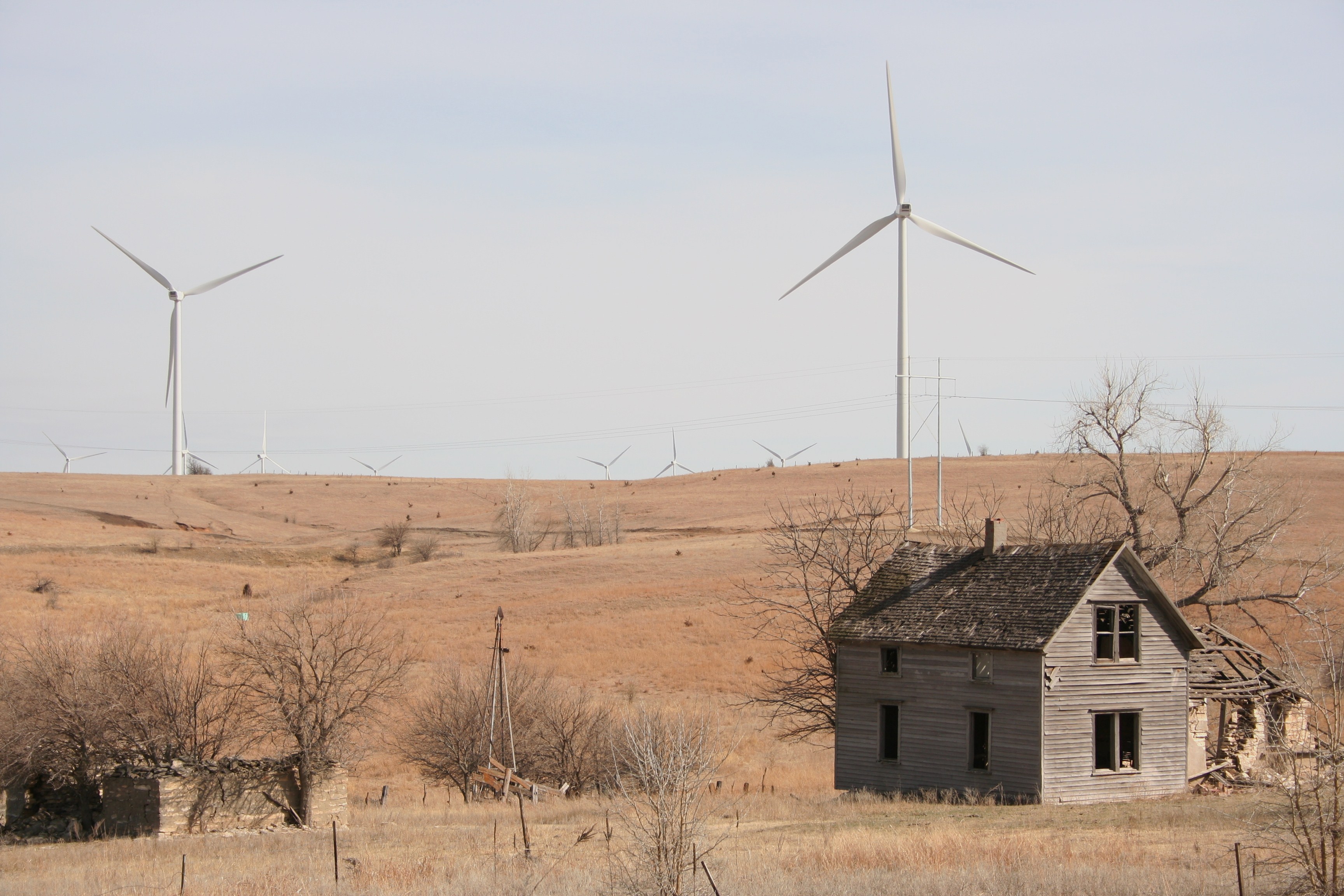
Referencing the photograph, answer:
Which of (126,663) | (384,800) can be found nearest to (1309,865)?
(384,800)

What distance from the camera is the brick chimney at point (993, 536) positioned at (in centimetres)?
3114

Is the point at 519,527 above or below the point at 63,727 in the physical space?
above

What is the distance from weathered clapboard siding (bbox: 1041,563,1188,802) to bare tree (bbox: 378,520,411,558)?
6483cm

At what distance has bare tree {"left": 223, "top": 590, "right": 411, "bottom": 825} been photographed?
30.6 m

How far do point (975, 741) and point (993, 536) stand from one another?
529 cm

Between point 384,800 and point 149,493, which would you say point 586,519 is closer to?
point 149,493

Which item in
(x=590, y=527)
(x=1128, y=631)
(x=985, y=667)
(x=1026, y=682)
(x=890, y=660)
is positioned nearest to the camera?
(x=1026, y=682)

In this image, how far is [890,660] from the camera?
99.7ft

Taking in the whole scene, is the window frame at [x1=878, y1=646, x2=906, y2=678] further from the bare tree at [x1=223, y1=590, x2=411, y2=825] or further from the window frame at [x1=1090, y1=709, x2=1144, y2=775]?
the bare tree at [x1=223, y1=590, x2=411, y2=825]

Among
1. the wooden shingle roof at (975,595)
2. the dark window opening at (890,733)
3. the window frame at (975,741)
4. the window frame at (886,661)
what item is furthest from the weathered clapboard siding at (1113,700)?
the dark window opening at (890,733)

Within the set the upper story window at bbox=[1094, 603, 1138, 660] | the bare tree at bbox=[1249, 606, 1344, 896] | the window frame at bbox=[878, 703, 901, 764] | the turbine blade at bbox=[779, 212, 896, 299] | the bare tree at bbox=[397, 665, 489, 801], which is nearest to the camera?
the bare tree at bbox=[1249, 606, 1344, 896]

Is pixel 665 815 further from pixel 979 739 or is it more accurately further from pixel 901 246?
pixel 901 246

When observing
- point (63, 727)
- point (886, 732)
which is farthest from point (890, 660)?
point (63, 727)

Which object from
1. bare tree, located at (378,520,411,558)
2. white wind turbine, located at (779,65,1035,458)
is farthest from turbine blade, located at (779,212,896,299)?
bare tree, located at (378,520,411,558)
